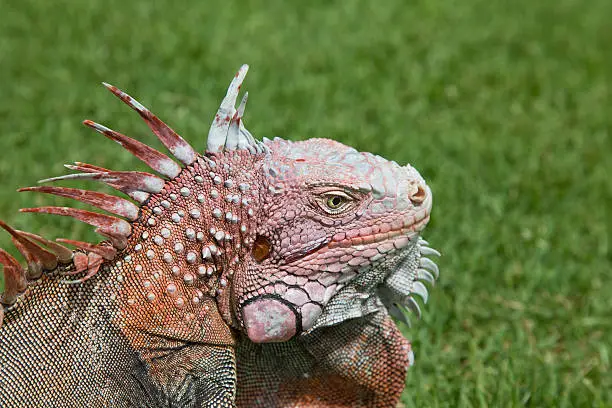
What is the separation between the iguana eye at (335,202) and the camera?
117 inches

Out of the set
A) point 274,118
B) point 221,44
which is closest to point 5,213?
point 274,118

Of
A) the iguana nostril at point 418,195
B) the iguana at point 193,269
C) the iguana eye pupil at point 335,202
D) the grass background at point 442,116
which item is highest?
the grass background at point 442,116

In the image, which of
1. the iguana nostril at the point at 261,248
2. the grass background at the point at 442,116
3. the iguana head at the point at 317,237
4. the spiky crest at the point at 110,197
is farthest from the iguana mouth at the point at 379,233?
the grass background at the point at 442,116

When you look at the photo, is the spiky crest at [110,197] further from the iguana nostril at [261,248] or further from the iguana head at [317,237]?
the iguana nostril at [261,248]

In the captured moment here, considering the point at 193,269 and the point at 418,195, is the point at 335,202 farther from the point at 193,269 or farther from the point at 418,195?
the point at 193,269

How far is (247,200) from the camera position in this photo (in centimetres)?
302

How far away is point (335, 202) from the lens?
2990 millimetres

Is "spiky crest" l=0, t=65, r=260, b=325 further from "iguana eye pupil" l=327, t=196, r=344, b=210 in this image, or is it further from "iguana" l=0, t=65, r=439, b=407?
"iguana eye pupil" l=327, t=196, r=344, b=210

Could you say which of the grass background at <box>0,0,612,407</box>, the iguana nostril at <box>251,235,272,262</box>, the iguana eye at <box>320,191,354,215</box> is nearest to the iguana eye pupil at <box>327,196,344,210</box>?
the iguana eye at <box>320,191,354,215</box>

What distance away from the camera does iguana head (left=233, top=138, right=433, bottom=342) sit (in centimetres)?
296

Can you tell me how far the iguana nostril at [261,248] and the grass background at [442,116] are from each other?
1581 millimetres

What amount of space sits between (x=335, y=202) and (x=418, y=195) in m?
0.30

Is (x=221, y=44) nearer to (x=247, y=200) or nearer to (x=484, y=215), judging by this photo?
(x=484, y=215)

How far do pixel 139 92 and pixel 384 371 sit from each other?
429cm
